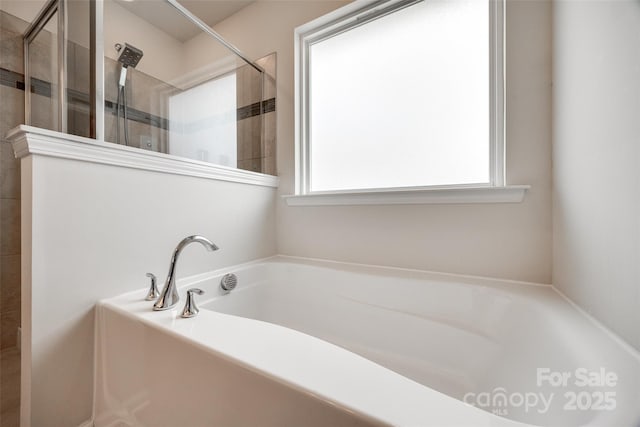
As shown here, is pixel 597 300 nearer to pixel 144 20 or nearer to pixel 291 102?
pixel 291 102

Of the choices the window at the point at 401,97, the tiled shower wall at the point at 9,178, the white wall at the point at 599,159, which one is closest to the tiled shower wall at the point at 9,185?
the tiled shower wall at the point at 9,178

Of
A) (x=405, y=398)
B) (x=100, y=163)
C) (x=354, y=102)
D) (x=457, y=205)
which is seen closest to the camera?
(x=405, y=398)

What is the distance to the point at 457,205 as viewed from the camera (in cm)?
112

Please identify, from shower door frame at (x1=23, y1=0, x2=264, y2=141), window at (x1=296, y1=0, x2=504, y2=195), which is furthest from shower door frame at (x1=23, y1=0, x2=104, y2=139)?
window at (x1=296, y1=0, x2=504, y2=195)

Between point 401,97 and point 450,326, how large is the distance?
43.7 inches

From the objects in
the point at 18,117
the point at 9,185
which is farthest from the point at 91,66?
the point at 9,185

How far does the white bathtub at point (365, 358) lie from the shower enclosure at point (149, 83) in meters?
0.71

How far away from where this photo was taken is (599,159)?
649 millimetres

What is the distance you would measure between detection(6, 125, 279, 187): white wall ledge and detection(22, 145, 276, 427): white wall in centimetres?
2

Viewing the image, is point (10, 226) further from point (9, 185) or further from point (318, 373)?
point (318, 373)

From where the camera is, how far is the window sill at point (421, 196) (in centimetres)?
102

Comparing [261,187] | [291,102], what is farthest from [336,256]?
[291,102]

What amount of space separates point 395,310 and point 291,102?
1.35 metres

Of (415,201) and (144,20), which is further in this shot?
(144,20)
